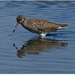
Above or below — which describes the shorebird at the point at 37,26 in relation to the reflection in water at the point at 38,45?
above

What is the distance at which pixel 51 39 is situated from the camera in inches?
551

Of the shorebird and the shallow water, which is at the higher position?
the shorebird

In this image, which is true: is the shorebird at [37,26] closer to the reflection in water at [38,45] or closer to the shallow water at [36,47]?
the shallow water at [36,47]

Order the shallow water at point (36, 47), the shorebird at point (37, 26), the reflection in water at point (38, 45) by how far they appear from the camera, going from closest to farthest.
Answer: the shallow water at point (36, 47), the reflection in water at point (38, 45), the shorebird at point (37, 26)

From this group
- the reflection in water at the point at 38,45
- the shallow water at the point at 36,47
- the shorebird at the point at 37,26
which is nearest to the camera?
the shallow water at the point at 36,47

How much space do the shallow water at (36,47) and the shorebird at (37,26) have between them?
0.29m

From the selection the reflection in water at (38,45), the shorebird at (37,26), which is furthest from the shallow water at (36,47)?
the shorebird at (37,26)

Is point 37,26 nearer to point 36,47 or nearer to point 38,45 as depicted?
point 38,45

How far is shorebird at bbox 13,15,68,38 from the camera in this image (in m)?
14.3

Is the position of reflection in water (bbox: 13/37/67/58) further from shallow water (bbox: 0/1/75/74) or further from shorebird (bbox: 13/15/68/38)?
shorebird (bbox: 13/15/68/38)

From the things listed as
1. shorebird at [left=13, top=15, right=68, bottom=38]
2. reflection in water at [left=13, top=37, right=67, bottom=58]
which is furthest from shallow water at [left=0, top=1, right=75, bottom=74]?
shorebird at [left=13, top=15, right=68, bottom=38]

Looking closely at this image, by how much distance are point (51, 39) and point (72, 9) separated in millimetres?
7307

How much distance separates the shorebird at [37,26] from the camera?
14.3 metres

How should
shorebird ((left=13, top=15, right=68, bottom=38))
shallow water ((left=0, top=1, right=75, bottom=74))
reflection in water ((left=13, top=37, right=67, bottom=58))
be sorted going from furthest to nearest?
shorebird ((left=13, top=15, right=68, bottom=38)) → reflection in water ((left=13, top=37, right=67, bottom=58)) → shallow water ((left=0, top=1, right=75, bottom=74))
